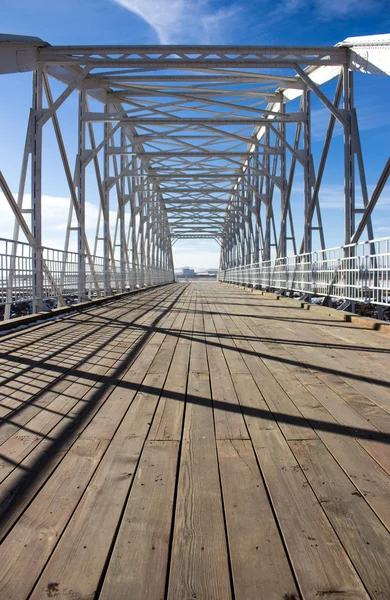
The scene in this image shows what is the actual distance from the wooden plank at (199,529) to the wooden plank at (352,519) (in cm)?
36

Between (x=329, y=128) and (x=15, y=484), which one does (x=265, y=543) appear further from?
(x=329, y=128)

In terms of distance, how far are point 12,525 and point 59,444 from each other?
2.34 ft

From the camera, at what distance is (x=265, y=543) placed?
4.68 ft

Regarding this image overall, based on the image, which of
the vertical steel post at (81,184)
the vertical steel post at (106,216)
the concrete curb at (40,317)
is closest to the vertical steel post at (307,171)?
the vertical steel post at (106,216)

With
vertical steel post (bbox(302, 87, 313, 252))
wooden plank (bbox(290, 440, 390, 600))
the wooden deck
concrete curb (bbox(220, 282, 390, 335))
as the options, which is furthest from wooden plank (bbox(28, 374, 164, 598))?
vertical steel post (bbox(302, 87, 313, 252))

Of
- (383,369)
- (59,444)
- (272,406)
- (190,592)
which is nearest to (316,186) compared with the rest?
(383,369)

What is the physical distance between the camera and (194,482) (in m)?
1.84

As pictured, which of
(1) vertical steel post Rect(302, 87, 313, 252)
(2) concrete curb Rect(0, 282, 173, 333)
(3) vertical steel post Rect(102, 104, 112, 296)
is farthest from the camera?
(3) vertical steel post Rect(102, 104, 112, 296)

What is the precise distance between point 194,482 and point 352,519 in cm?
57

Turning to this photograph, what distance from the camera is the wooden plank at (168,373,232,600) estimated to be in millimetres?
1248

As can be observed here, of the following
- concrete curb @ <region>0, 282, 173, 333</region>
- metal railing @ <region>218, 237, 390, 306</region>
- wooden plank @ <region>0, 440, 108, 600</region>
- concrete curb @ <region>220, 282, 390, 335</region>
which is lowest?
wooden plank @ <region>0, 440, 108, 600</region>

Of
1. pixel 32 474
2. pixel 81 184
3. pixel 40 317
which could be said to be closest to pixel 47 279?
pixel 40 317

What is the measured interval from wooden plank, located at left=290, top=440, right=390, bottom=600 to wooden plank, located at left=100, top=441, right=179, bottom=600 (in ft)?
1.71

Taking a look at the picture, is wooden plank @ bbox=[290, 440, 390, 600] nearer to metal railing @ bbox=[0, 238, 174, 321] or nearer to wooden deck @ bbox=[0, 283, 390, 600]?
wooden deck @ bbox=[0, 283, 390, 600]
